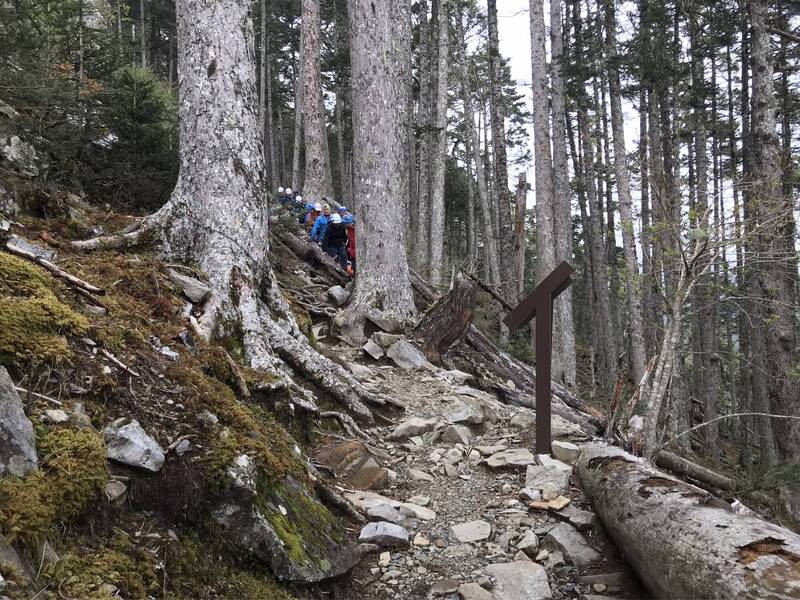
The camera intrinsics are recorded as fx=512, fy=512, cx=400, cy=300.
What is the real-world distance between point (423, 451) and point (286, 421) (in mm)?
1551

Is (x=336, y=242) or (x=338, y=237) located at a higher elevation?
(x=338, y=237)

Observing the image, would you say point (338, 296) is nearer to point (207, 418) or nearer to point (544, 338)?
point (544, 338)

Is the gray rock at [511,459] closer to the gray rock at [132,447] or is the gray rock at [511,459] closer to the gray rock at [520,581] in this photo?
the gray rock at [520,581]

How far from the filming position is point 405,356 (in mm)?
7059

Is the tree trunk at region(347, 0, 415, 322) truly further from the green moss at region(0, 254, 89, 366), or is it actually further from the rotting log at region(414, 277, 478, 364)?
the green moss at region(0, 254, 89, 366)

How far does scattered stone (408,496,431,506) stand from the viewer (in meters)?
4.02

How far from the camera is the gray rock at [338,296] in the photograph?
8648 mm

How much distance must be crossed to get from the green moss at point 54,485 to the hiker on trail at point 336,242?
9.36 metres

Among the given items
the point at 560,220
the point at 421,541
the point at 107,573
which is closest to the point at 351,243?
the point at 560,220

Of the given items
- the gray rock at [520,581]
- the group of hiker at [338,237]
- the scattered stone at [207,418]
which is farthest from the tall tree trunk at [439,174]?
the scattered stone at [207,418]

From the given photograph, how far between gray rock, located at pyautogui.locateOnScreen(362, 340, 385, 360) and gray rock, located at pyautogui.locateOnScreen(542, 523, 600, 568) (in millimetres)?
3783

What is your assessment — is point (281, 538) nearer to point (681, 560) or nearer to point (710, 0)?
point (681, 560)

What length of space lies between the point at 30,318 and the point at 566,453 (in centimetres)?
420

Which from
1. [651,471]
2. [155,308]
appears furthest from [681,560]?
[155,308]
